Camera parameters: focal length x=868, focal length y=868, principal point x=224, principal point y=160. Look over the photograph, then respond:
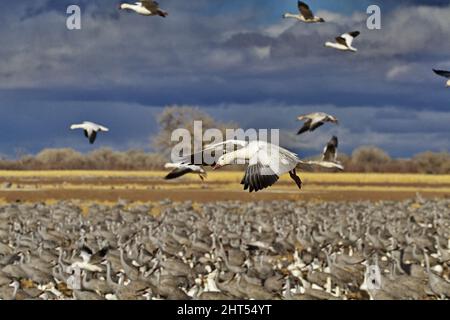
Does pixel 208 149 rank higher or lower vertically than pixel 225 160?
higher

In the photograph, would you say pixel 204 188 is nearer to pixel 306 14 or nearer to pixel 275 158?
pixel 306 14

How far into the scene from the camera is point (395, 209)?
3612cm

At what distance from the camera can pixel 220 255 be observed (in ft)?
66.8

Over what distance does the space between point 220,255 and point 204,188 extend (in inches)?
1558

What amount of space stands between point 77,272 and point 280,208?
19577 millimetres

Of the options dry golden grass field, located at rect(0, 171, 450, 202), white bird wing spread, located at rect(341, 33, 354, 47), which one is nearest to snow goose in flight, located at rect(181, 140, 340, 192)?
white bird wing spread, located at rect(341, 33, 354, 47)

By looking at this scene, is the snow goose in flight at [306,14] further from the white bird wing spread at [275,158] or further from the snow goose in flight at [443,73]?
the white bird wing spread at [275,158]

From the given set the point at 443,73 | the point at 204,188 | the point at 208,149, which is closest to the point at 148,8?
the point at 443,73

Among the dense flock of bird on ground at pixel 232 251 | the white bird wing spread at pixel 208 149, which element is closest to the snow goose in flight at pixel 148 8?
the dense flock of bird on ground at pixel 232 251

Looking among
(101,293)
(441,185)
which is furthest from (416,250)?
(441,185)

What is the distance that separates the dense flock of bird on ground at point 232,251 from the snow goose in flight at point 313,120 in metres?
0.02

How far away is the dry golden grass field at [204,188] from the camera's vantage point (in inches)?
2016
